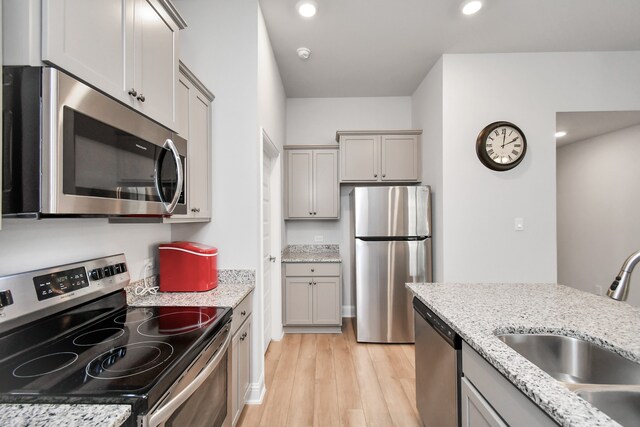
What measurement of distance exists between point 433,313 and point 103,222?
1.77 metres

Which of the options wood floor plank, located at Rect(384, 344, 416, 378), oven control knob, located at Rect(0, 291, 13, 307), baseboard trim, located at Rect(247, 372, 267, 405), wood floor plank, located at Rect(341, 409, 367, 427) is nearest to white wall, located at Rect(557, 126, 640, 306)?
wood floor plank, located at Rect(384, 344, 416, 378)

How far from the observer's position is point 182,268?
6.04 ft

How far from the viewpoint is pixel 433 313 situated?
4.88 ft

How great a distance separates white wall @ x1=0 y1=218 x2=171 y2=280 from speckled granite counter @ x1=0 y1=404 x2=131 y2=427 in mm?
557

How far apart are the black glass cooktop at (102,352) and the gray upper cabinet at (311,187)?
89.4 inches

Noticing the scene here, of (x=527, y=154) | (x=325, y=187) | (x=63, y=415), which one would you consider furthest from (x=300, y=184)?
(x=63, y=415)

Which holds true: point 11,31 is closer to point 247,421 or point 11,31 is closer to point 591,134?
point 247,421

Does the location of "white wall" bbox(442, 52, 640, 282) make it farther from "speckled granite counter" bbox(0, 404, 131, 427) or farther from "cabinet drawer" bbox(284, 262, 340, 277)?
"speckled granite counter" bbox(0, 404, 131, 427)

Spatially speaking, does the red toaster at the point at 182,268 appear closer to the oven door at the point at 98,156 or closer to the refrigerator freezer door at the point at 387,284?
the oven door at the point at 98,156

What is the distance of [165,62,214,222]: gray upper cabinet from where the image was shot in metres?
1.69

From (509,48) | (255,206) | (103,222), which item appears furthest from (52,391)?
(509,48)

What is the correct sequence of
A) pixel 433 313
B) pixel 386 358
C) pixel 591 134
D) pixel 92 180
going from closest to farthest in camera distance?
pixel 92 180 → pixel 433 313 → pixel 386 358 → pixel 591 134

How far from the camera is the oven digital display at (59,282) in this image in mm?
1081

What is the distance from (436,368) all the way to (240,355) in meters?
1.12
